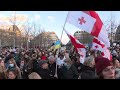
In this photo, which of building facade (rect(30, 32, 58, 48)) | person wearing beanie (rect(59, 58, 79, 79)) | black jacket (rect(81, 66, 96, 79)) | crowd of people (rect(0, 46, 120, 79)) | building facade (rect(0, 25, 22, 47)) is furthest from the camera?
building facade (rect(30, 32, 58, 48))

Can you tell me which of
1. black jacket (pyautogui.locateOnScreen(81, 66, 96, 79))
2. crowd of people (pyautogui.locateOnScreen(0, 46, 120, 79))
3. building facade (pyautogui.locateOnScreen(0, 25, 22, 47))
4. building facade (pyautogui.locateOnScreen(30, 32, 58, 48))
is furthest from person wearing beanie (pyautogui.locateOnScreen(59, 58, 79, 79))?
building facade (pyautogui.locateOnScreen(30, 32, 58, 48))

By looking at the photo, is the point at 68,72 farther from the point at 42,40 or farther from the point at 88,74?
the point at 42,40

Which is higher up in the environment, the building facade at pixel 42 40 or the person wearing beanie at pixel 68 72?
the building facade at pixel 42 40

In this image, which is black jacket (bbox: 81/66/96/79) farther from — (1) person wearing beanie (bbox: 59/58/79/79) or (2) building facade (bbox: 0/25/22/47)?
(2) building facade (bbox: 0/25/22/47)

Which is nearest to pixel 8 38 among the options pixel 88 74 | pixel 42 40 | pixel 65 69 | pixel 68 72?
pixel 42 40

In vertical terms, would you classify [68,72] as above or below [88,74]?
below

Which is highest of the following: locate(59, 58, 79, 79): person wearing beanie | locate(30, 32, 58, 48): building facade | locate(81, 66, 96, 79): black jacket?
locate(30, 32, 58, 48): building facade

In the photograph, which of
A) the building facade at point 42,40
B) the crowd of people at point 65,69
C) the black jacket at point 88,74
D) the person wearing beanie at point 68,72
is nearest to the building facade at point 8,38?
the building facade at point 42,40

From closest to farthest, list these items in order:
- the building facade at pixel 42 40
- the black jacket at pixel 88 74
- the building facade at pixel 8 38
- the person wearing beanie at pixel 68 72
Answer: the black jacket at pixel 88 74
the person wearing beanie at pixel 68 72
the building facade at pixel 8 38
the building facade at pixel 42 40

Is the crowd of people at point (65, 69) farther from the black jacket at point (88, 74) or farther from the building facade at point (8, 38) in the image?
the building facade at point (8, 38)
